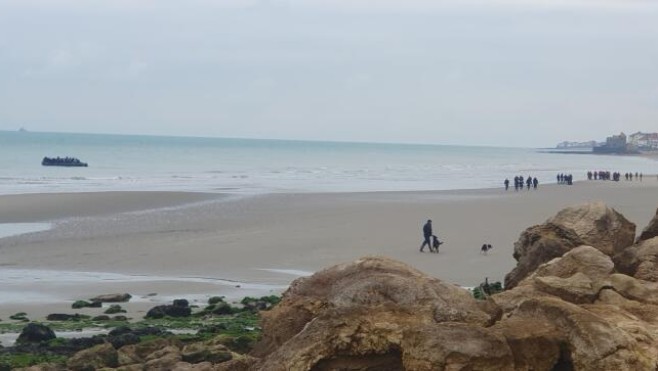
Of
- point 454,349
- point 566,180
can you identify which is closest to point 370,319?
point 454,349

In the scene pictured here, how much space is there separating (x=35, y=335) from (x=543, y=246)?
869 cm

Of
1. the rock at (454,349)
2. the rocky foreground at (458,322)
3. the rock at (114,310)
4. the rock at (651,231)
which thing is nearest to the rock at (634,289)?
the rocky foreground at (458,322)

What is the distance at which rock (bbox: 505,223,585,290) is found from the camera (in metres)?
12.7

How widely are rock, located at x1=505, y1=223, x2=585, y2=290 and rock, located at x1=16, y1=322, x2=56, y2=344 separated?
25.9 feet

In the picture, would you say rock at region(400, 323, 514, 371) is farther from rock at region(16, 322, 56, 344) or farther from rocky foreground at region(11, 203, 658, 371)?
rock at region(16, 322, 56, 344)

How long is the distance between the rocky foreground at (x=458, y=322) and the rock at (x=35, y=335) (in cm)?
671

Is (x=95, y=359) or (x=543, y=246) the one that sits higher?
(x=543, y=246)

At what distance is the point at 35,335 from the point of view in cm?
1648

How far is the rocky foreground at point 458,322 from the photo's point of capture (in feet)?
25.1

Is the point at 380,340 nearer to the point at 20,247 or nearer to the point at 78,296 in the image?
the point at 78,296

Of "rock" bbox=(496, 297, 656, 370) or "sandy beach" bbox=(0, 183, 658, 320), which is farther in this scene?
"sandy beach" bbox=(0, 183, 658, 320)

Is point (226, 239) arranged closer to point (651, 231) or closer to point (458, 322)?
point (651, 231)

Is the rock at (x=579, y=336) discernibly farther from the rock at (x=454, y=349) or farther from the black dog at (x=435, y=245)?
the black dog at (x=435, y=245)

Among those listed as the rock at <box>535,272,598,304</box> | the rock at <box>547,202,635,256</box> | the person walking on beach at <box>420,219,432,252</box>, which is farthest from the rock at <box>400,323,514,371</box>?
the person walking on beach at <box>420,219,432,252</box>
